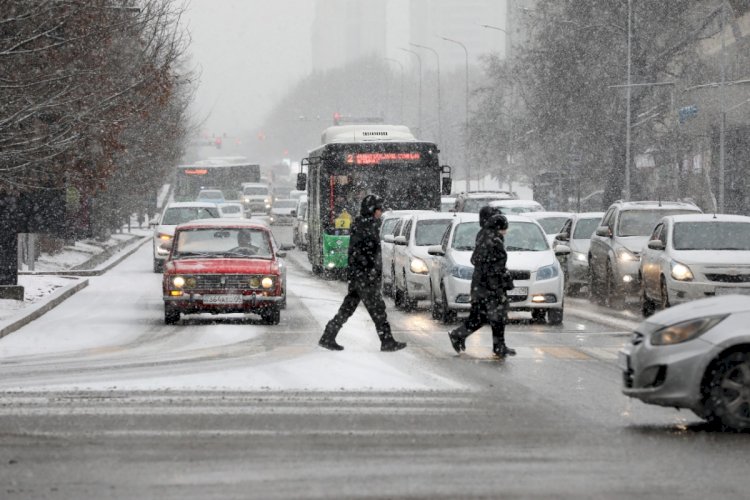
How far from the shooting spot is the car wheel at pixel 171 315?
22.3m

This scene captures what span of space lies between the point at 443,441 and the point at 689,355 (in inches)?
73.6

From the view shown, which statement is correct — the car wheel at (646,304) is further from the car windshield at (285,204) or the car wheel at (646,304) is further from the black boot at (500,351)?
the car windshield at (285,204)

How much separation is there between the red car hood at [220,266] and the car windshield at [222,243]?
0.41 metres

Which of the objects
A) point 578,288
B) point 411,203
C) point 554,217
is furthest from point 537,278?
point 554,217

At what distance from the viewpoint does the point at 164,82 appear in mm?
29125

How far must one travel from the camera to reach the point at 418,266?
26.3 metres

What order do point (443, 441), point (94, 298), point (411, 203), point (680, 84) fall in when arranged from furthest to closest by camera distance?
point (680, 84) → point (411, 203) → point (94, 298) → point (443, 441)

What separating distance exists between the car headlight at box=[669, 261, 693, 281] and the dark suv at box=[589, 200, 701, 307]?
4994 mm

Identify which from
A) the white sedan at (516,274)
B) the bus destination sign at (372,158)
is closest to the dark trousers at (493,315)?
the white sedan at (516,274)

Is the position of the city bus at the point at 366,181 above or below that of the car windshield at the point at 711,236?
above

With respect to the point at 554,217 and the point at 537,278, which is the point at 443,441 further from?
the point at 554,217

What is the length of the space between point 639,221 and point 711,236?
17.2 feet

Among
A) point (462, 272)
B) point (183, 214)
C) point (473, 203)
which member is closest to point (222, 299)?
point (462, 272)

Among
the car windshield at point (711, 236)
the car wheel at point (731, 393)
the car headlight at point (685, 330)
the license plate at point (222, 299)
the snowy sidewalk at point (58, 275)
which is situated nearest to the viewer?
the car wheel at point (731, 393)
